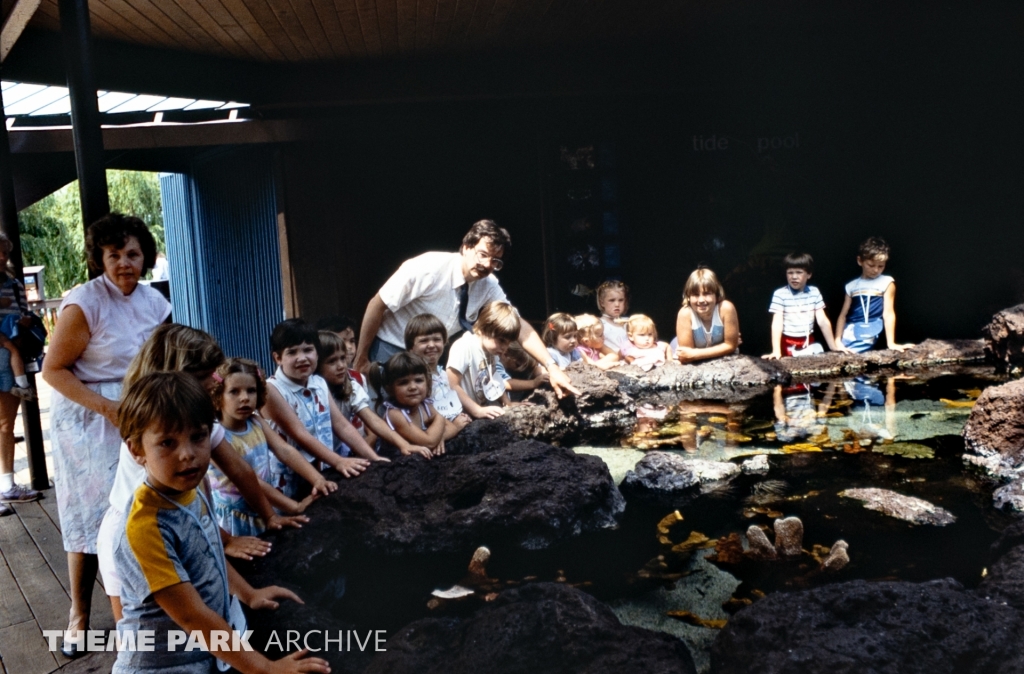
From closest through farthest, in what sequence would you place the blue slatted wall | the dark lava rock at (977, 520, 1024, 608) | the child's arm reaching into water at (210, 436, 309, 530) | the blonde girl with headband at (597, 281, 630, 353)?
the dark lava rock at (977, 520, 1024, 608) < the child's arm reaching into water at (210, 436, 309, 530) < the blue slatted wall < the blonde girl with headband at (597, 281, 630, 353)

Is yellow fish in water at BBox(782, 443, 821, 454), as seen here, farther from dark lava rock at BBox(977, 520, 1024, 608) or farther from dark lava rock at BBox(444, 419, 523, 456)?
dark lava rock at BBox(977, 520, 1024, 608)

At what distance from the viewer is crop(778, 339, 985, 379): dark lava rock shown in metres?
6.46

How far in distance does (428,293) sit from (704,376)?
243 cm

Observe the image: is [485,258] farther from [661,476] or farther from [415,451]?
[661,476]

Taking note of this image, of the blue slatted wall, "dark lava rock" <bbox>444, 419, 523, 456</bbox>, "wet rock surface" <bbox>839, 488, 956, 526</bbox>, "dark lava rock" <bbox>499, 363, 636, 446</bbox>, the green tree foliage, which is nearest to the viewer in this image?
"wet rock surface" <bbox>839, 488, 956, 526</bbox>

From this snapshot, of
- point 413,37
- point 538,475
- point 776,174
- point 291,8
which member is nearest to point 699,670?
point 538,475

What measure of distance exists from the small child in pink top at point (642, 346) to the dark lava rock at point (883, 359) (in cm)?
92

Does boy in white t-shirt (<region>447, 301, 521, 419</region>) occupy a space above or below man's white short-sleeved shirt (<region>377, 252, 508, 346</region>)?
below

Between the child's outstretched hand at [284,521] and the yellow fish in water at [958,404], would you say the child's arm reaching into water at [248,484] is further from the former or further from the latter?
the yellow fish in water at [958,404]

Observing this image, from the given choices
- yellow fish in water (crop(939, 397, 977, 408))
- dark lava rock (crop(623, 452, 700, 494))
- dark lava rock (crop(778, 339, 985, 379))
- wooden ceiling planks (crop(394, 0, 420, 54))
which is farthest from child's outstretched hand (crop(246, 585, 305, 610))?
dark lava rock (crop(778, 339, 985, 379))

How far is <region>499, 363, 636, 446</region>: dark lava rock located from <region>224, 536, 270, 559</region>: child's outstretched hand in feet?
6.91

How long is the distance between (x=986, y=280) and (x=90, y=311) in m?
9.40

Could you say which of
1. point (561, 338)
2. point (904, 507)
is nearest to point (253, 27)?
point (561, 338)

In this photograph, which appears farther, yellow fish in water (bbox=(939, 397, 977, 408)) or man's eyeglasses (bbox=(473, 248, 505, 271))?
yellow fish in water (bbox=(939, 397, 977, 408))
